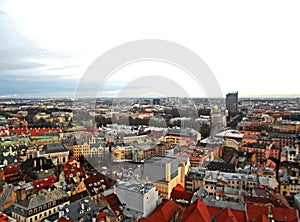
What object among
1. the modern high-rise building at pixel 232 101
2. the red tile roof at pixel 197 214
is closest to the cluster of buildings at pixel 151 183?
the red tile roof at pixel 197 214

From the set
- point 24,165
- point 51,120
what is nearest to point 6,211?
point 24,165

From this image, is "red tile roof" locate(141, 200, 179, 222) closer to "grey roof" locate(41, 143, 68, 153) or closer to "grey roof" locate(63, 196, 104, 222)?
"grey roof" locate(63, 196, 104, 222)

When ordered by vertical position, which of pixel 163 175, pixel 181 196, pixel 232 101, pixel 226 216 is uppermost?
pixel 232 101

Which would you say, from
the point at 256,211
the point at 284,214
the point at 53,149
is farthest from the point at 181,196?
the point at 53,149

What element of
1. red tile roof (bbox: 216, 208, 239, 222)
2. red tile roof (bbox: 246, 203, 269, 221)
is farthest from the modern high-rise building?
red tile roof (bbox: 216, 208, 239, 222)

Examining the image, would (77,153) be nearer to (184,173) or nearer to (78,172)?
(78,172)

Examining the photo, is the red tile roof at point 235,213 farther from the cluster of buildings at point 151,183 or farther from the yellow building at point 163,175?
the yellow building at point 163,175

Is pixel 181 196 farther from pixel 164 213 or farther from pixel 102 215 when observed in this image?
pixel 102 215
